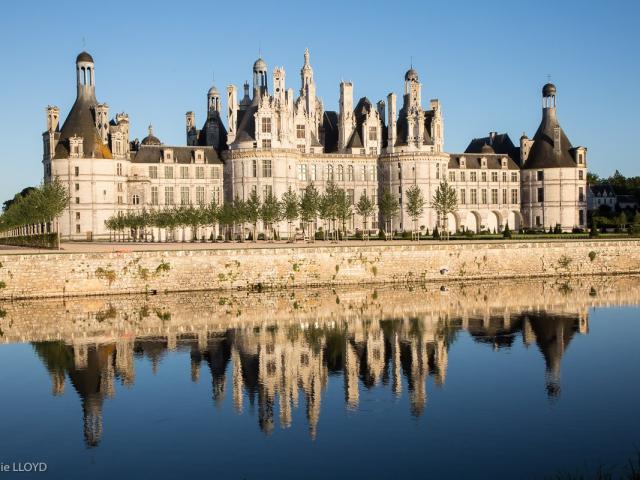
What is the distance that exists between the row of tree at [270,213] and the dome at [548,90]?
2380 cm

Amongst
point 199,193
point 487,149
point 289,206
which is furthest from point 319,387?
point 487,149

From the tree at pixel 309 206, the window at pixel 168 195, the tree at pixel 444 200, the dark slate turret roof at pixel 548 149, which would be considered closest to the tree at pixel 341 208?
the tree at pixel 309 206

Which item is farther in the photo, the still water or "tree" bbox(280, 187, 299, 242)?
"tree" bbox(280, 187, 299, 242)

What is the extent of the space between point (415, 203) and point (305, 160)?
43.5 feet

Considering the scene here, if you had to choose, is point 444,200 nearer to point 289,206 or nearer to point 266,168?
point 289,206

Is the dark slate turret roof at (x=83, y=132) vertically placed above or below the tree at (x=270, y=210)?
above

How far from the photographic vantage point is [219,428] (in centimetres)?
2492

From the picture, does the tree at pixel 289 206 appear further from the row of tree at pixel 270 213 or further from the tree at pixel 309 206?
the tree at pixel 309 206

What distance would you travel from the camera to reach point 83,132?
8350 centimetres

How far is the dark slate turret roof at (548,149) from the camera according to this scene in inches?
3885

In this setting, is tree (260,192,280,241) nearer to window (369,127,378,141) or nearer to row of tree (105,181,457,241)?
row of tree (105,181,457,241)

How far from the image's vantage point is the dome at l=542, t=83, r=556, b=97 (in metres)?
101

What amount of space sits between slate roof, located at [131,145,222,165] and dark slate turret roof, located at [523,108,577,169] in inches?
1439

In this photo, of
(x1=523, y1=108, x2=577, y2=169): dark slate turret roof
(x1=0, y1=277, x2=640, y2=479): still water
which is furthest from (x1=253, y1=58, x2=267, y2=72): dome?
(x1=0, y1=277, x2=640, y2=479): still water
